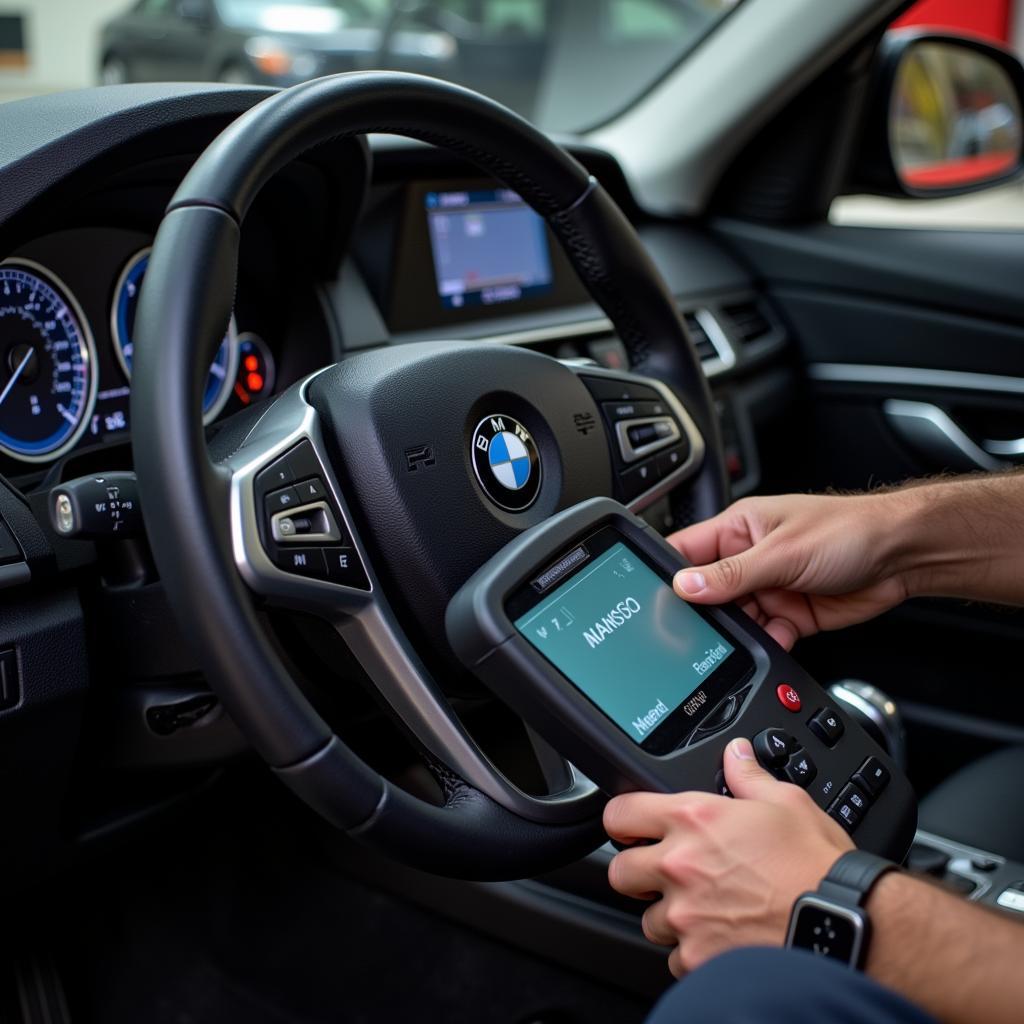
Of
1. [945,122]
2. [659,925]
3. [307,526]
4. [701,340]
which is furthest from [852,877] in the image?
[945,122]

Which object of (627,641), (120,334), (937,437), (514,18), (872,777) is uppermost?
(514,18)

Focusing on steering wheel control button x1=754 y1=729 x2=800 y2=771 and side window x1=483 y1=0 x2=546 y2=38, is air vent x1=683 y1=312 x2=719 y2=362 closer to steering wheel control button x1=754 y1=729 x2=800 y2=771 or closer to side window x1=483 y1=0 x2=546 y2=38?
steering wheel control button x1=754 y1=729 x2=800 y2=771

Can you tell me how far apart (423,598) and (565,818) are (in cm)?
18

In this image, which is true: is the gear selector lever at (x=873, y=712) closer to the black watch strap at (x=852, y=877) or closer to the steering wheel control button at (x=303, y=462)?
the black watch strap at (x=852, y=877)

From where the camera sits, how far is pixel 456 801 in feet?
2.67

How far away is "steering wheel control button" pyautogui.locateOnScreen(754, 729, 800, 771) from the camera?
0.84m

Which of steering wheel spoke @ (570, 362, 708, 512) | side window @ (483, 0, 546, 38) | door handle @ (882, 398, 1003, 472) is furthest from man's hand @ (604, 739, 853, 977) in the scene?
side window @ (483, 0, 546, 38)

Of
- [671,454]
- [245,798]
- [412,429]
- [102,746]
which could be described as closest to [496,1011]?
[245,798]

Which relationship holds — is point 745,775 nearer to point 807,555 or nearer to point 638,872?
point 638,872

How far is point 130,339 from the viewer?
46.6 inches

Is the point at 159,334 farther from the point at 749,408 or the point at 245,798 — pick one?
the point at 749,408

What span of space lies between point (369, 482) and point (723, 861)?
14.1 inches

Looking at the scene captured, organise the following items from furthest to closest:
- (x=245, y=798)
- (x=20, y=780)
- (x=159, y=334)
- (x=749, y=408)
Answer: (x=749, y=408) → (x=245, y=798) → (x=20, y=780) → (x=159, y=334)

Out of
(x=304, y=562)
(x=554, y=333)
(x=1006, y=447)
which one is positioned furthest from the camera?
(x=1006, y=447)
